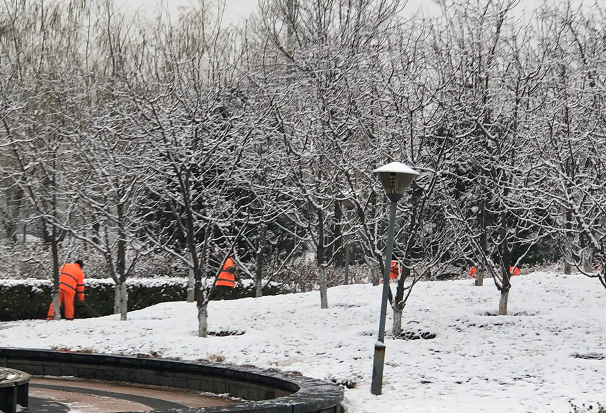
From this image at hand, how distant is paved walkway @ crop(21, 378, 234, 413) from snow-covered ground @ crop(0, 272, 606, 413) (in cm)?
182

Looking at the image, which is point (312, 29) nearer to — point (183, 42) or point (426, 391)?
point (183, 42)

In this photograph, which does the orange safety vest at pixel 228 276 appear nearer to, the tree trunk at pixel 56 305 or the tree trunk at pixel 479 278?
the tree trunk at pixel 56 305

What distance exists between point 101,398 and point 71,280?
867 cm

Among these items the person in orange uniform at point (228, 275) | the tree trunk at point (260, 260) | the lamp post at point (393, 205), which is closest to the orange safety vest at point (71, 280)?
the person in orange uniform at point (228, 275)

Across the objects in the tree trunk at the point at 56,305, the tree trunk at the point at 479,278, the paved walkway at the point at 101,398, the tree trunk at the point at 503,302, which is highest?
the tree trunk at the point at 479,278

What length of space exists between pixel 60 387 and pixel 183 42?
1180 centimetres

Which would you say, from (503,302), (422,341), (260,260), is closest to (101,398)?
(422,341)

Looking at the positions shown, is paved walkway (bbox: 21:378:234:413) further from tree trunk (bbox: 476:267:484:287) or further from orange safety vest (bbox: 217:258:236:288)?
tree trunk (bbox: 476:267:484:287)

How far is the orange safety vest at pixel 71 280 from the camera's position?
17.3 m

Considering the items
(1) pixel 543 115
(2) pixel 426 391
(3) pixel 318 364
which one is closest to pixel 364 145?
(1) pixel 543 115

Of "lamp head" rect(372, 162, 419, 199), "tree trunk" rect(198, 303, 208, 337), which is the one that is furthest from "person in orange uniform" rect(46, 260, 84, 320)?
"lamp head" rect(372, 162, 419, 199)

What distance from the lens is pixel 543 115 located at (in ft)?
43.4

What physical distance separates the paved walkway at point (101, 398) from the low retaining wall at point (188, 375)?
7.4 inches

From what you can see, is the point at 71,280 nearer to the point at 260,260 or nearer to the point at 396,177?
the point at 260,260
